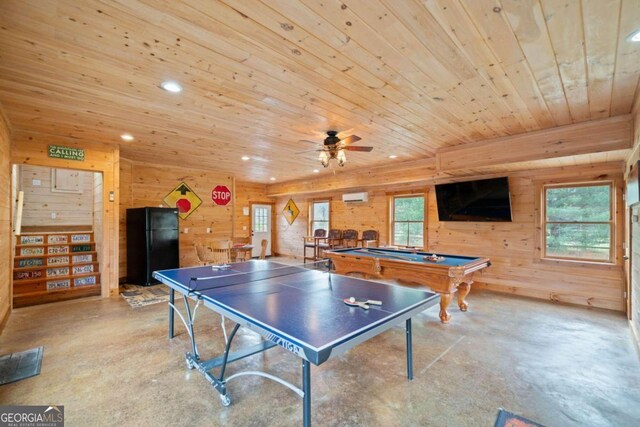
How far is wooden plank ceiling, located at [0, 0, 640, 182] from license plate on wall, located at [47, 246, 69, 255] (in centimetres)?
221

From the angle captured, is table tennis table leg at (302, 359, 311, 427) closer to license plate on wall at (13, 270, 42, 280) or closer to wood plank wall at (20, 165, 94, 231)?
license plate on wall at (13, 270, 42, 280)

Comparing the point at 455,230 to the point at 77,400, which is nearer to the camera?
the point at 77,400

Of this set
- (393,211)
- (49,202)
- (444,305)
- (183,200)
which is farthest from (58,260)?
(393,211)

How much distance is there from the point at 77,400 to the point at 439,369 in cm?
291

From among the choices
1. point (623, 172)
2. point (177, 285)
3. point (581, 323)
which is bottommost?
point (581, 323)

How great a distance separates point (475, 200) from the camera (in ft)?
17.6

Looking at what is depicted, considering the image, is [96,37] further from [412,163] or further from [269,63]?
[412,163]

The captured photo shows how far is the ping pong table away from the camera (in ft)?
4.67

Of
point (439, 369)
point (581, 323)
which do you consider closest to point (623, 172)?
point (581, 323)

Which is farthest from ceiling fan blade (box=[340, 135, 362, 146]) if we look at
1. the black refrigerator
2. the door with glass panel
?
the door with glass panel

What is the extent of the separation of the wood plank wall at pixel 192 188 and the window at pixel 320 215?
2.67 metres

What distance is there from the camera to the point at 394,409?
2.01m

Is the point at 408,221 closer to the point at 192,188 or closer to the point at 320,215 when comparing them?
the point at 320,215

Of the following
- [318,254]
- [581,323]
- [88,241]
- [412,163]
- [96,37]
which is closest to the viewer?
[96,37]
